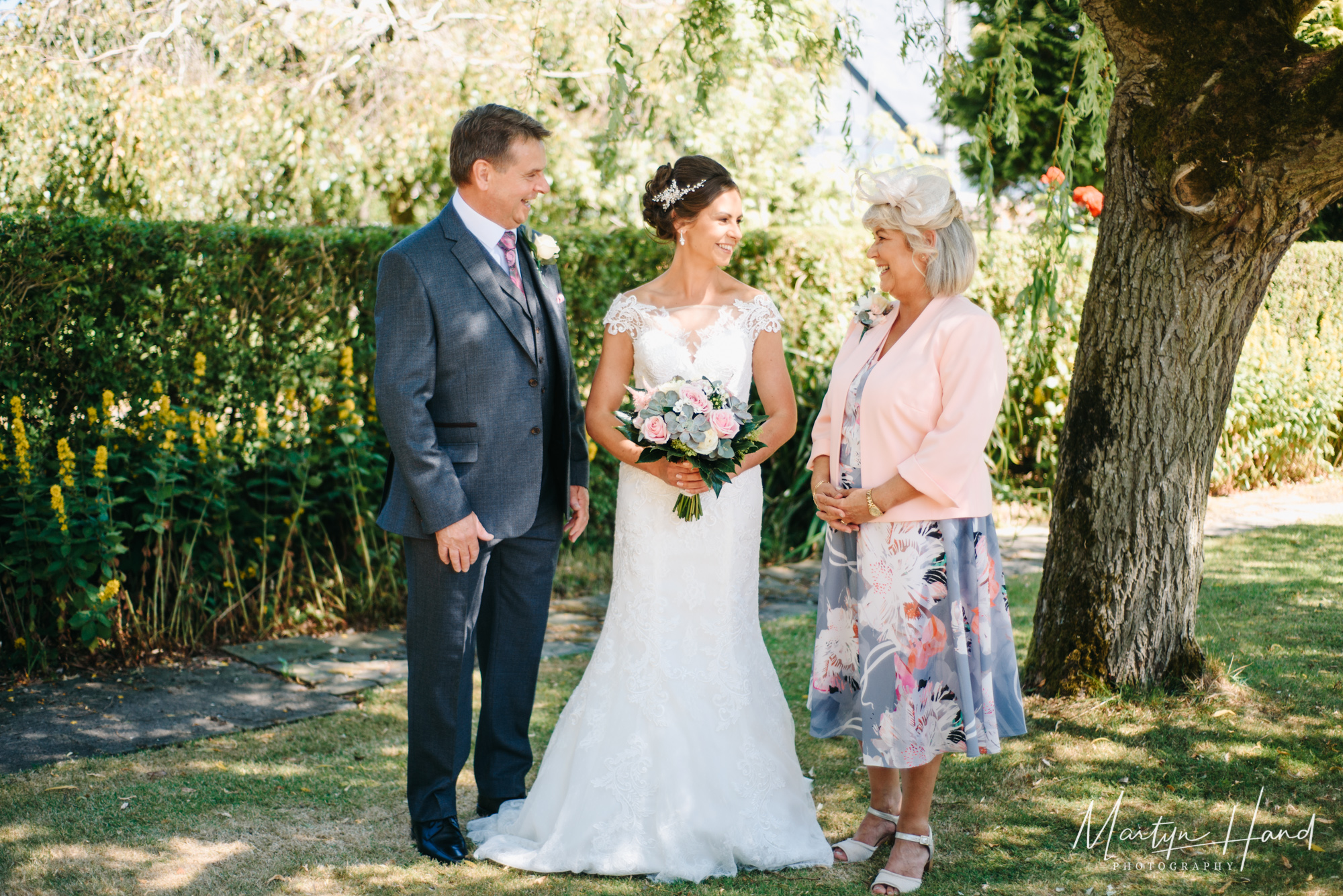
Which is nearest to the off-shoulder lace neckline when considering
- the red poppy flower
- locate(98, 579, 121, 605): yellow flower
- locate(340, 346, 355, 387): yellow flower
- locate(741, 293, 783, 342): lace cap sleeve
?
locate(741, 293, 783, 342): lace cap sleeve

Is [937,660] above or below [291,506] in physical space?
below

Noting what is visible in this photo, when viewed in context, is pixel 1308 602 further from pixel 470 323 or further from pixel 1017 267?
pixel 470 323

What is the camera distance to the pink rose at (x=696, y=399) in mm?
3127

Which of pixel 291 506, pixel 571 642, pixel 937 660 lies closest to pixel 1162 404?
pixel 937 660

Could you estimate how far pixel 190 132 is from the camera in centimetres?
880

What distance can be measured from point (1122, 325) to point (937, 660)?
1697 millimetres

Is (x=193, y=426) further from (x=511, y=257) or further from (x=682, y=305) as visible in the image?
(x=682, y=305)

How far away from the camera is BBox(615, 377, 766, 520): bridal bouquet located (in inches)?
122

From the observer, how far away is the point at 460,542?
3.12 m

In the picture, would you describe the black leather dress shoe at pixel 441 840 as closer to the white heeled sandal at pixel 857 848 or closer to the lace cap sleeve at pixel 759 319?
the white heeled sandal at pixel 857 848

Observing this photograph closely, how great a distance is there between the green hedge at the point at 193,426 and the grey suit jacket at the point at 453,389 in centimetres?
230

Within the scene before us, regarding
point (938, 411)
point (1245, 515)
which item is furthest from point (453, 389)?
point (1245, 515)

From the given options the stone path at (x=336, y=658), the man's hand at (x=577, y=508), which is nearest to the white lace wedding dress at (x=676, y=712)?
the man's hand at (x=577, y=508)

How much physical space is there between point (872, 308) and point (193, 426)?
134 inches
